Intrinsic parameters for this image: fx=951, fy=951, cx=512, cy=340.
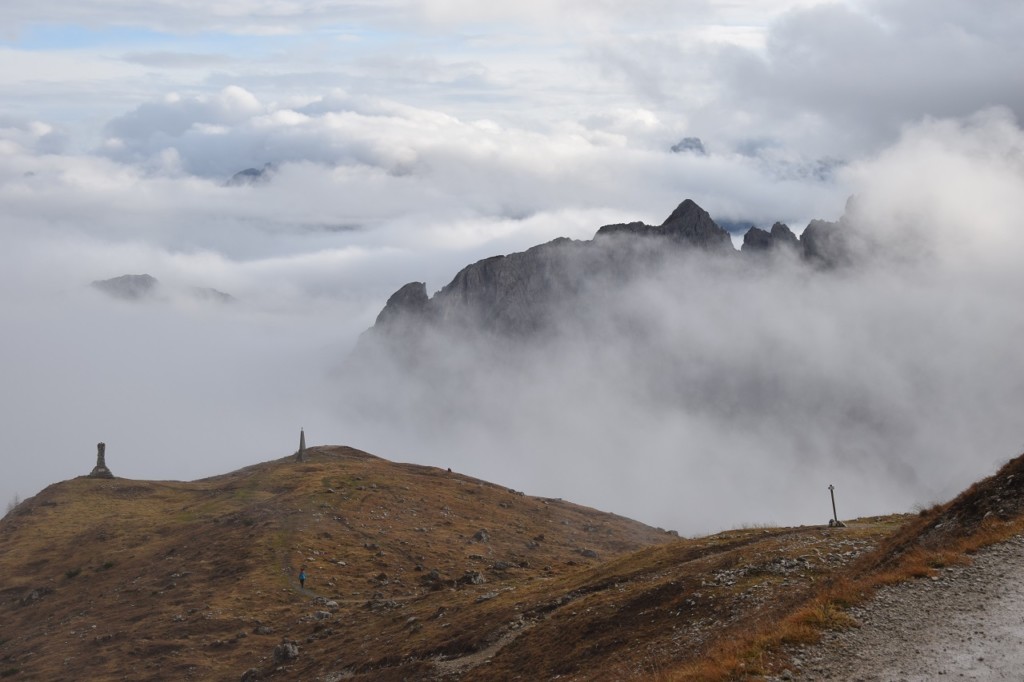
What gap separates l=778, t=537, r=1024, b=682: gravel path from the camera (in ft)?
97.1

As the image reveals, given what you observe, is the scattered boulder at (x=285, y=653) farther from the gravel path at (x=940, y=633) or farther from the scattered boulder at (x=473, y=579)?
the gravel path at (x=940, y=633)

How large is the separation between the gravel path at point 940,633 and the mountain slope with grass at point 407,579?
3.16ft

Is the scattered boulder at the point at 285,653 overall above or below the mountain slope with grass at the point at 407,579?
below

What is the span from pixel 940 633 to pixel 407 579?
6216 centimetres

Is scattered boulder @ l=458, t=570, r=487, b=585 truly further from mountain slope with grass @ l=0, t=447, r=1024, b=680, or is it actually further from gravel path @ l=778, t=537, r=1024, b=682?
gravel path @ l=778, t=537, r=1024, b=682

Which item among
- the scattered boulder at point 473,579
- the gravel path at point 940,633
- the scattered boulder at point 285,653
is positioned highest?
the scattered boulder at point 473,579

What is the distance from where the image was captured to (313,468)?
126188 mm

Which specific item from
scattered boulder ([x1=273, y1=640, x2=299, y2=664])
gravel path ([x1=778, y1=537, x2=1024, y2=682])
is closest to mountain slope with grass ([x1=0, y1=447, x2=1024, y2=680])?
scattered boulder ([x1=273, y1=640, x2=299, y2=664])

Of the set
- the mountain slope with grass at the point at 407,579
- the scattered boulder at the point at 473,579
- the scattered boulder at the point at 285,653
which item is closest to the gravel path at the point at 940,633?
the mountain slope with grass at the point at 407,579

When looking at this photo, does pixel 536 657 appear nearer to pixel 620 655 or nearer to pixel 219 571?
pixel 620 655

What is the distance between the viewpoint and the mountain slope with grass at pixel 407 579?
41.4 meters

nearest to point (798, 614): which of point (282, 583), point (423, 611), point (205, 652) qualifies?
point (423, 611)

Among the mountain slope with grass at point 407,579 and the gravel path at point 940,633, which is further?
the mountain slope with grass at point 407,579

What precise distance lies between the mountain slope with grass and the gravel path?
963mm
